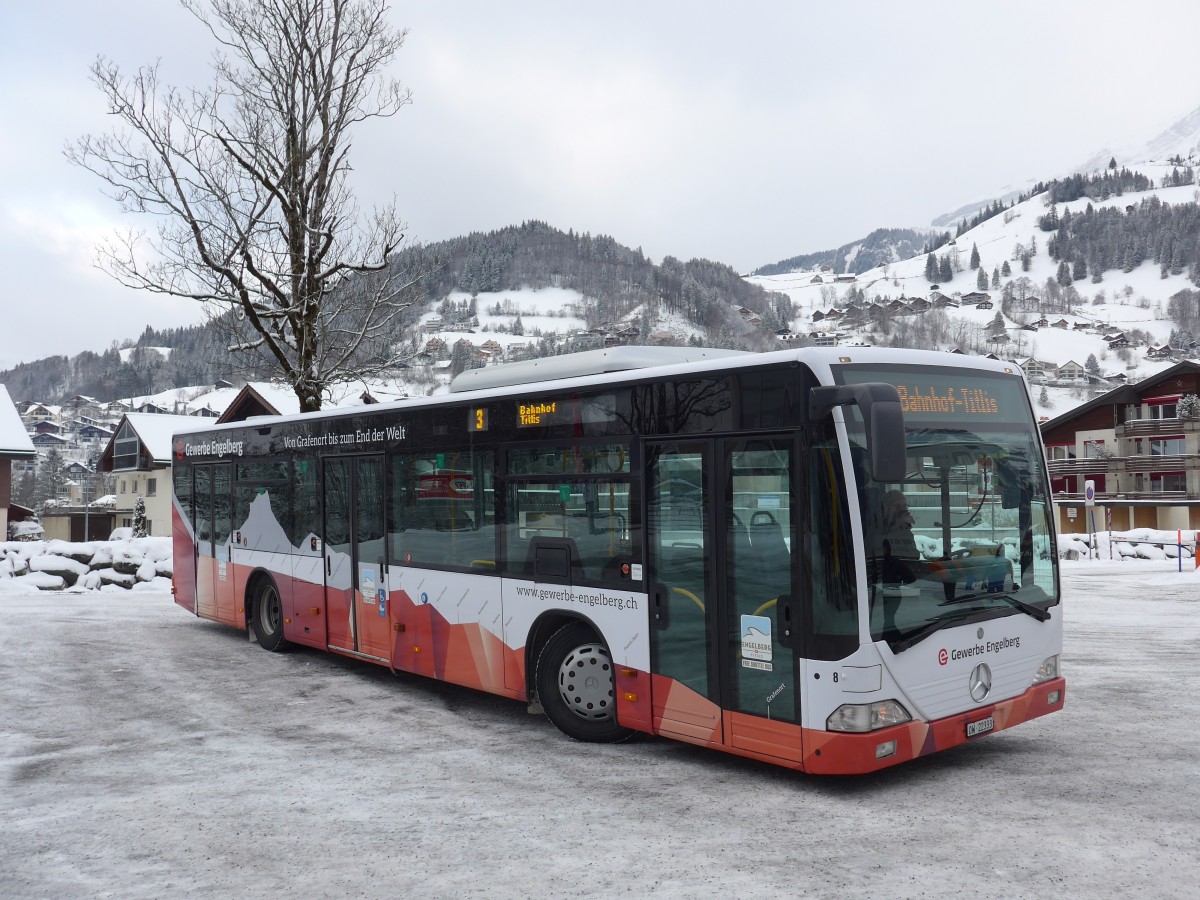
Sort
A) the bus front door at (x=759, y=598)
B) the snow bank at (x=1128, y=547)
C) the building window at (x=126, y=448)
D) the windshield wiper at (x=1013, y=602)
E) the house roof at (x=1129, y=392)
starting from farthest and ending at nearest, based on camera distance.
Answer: the house roof at (x=1129, y=392) < the building window at (x=126, y=448) < the snow bank at (x=1128, y=547) < the windshield wiper at (x=1013, y=602) < the bus front door at (x=759, y=598)

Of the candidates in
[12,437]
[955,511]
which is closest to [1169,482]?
[12,437]

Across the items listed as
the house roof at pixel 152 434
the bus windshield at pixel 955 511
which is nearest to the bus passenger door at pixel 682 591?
the bus windshield at pixel 955 511

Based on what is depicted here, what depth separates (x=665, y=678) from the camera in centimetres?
700

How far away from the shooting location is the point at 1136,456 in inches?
2443

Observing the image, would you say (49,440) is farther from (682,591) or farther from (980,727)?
(980,727)

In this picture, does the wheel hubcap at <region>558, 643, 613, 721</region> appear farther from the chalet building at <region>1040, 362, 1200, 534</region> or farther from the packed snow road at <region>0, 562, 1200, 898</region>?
the chalet building at <region>1040, 362, 1200, 534</region>

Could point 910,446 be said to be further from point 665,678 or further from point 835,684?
point 665,678

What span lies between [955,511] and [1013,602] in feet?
2.93

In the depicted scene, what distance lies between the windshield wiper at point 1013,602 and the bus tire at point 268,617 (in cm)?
842

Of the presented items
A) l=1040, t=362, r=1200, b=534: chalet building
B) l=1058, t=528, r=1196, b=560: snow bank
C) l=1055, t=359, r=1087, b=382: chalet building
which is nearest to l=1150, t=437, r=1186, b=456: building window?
l=1040, t=362, r=1200, b=534: chalet building

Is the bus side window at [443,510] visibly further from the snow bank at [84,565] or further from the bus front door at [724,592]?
the snow bank at [84,565]

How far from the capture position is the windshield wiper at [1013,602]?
21.2 ft

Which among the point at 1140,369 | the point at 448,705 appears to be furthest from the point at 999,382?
the point at 1140,369

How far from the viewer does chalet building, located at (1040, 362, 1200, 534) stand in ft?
196
